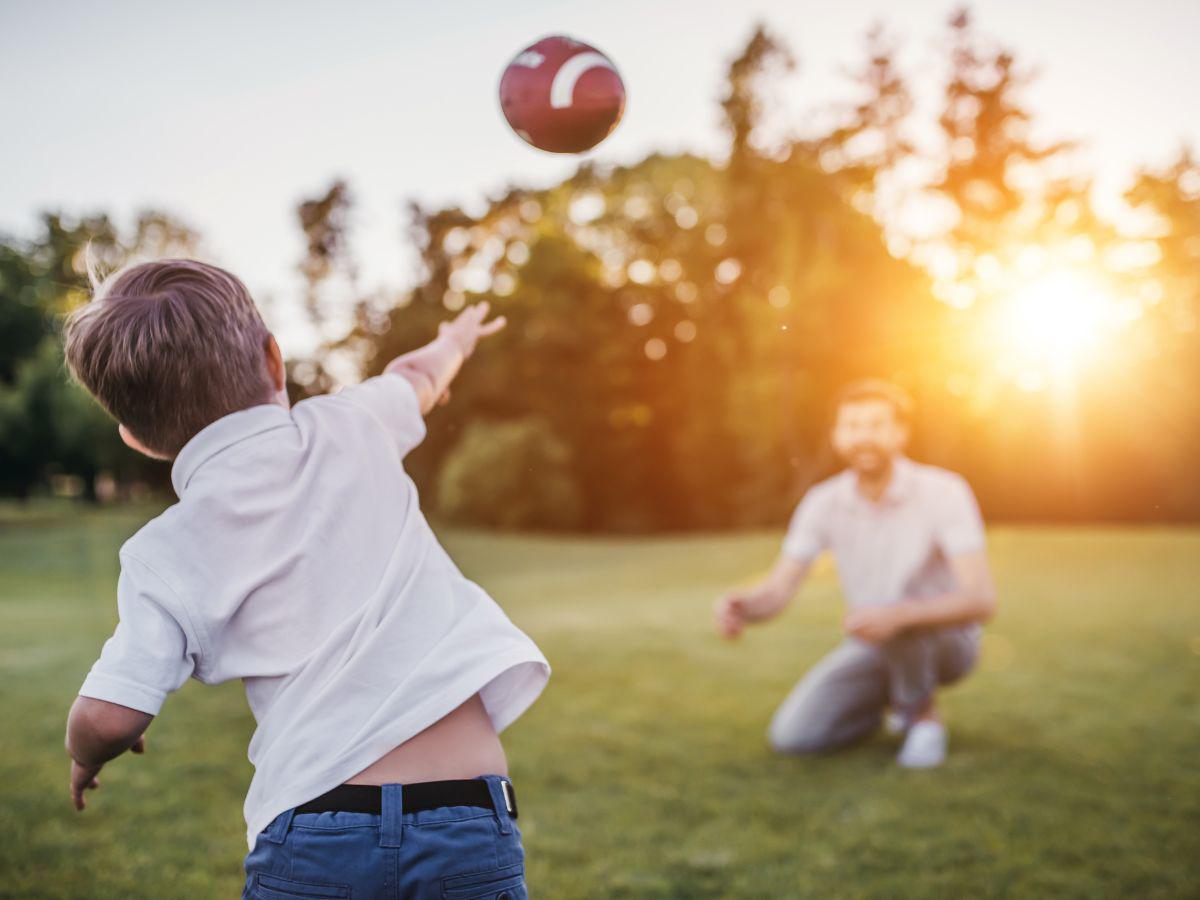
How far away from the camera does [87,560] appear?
16.7 metres

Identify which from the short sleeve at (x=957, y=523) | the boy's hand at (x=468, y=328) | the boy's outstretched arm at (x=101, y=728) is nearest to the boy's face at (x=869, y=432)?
the short sleeve at (x=957, y=523)

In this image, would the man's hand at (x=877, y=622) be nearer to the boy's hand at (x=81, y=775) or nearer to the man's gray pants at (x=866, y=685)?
the man's gray pants at (x=866, y=685)

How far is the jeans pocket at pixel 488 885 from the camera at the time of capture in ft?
4.95

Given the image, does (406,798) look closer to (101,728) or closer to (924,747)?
(101,728)

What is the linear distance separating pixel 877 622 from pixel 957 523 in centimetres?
58

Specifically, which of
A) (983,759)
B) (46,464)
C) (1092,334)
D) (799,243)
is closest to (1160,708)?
(983,759)

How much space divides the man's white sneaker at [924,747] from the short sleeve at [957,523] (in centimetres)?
78

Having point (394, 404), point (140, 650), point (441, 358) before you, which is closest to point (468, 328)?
point (441, 358)

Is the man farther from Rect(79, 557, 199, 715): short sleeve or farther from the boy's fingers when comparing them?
Rect(79, 557, 199, 715): short sleeve

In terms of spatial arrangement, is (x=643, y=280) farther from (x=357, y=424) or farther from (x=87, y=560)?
(x=357, y=424)

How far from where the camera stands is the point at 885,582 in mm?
4406

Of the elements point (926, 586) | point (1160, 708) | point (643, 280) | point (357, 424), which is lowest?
point (1160, 708)

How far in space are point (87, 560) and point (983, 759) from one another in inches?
636

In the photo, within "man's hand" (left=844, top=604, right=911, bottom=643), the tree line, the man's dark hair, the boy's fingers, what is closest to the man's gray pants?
"man's hand" (left=844, top=604, right=911, bottom=643)
